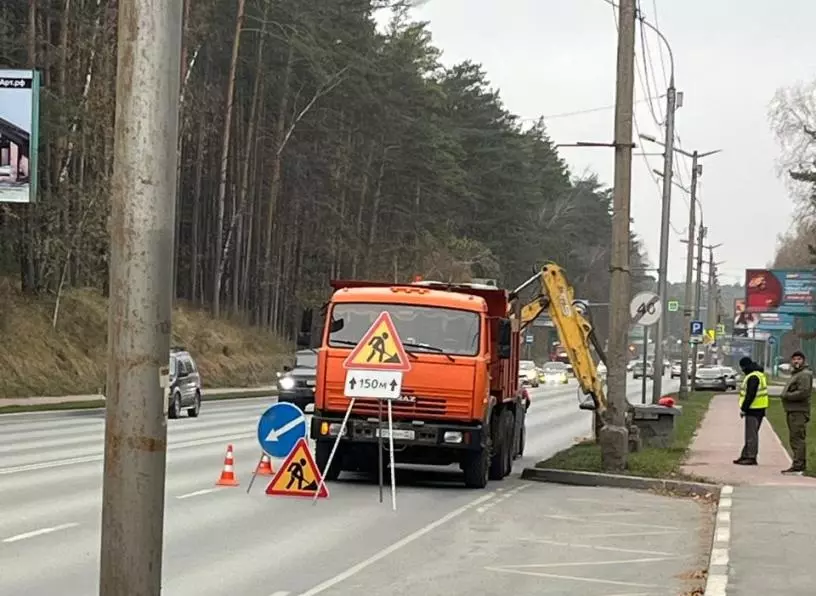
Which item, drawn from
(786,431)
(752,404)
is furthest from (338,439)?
(786,431)

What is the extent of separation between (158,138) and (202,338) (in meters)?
51.6

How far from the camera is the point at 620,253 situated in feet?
67.4

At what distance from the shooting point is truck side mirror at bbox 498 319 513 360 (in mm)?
19141

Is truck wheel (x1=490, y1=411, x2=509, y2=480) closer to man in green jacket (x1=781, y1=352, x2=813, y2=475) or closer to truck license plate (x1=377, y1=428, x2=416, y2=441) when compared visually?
truck license plate (x1=377, y1=428, x2=416, y2=441)

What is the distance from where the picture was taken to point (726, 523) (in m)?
14.3

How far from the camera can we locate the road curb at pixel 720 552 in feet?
33.1

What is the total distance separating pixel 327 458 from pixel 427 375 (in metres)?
1.96

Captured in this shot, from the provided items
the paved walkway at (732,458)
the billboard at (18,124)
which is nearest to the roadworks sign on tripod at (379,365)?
the paved walkway at (732,458)

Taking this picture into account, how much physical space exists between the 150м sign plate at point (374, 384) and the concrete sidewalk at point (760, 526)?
3.97 m

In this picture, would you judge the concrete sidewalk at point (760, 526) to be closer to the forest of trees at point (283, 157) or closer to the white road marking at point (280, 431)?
the white road marking at point (280, 431)

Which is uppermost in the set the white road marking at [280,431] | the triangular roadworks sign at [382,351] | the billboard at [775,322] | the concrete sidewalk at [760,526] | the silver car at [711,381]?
the billboard at [775,322]

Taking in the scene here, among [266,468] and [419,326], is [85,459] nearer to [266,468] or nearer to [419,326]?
[266,468]

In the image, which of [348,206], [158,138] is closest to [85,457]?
[158,138]

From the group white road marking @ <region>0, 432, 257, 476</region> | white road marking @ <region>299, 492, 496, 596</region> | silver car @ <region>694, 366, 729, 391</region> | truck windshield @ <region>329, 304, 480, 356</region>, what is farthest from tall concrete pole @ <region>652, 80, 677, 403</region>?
silver car @ <region>694, 366, 729, 391</region>
